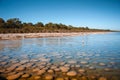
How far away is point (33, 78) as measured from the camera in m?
4.98

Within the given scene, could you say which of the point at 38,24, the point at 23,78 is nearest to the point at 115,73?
the point at 23,78

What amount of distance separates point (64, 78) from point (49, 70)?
105cm

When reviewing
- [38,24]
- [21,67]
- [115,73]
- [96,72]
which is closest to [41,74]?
[21,67]

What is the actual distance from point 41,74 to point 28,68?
1055 millimetres

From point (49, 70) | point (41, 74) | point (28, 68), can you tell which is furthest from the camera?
point (28, 68)

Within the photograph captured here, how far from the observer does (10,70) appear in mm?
5867

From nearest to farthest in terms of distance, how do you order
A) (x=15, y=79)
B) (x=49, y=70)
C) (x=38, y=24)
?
(x=15, y=79), (x=49, y=70), (x=38, y=24)

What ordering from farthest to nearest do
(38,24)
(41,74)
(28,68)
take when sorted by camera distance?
(38,24)
(28,68)
(41,74)

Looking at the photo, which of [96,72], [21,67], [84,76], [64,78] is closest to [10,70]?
A: [21,67]

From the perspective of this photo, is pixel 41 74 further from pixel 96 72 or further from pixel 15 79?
pixel 96 72

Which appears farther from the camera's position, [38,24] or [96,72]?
[38,24]

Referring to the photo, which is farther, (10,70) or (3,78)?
(10,70)

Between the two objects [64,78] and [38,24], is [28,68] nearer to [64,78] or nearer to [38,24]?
[64,78]

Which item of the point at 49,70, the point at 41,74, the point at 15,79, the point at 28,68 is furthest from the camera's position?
the point at 28,68
